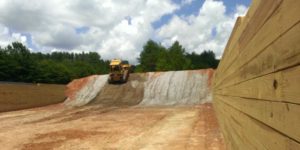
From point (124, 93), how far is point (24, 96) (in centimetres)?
1051

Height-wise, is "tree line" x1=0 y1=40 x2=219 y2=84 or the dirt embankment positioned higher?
"tree line" x1=0 y1=40 x2=219 y2=84

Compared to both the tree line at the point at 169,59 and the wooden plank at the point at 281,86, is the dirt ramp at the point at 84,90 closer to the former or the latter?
the tree line at the point at 169,59

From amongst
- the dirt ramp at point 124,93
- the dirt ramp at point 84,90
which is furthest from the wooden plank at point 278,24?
the dirt ramp at point 84,90

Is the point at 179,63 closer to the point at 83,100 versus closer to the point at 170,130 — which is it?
the point at 83,100

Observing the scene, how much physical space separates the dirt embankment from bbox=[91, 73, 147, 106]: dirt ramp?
4.44m

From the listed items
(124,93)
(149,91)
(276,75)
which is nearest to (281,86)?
(276,75)

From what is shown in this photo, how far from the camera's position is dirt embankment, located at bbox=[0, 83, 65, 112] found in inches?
1045

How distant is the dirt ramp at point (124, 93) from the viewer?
33.4m

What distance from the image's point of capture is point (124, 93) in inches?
1387

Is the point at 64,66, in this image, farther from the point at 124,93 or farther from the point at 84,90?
the point at 124,93

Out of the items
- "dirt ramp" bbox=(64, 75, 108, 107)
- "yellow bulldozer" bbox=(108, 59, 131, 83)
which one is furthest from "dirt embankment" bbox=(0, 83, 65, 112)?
"yellow bulldozer" bbox=(108, 59, 131, 83)

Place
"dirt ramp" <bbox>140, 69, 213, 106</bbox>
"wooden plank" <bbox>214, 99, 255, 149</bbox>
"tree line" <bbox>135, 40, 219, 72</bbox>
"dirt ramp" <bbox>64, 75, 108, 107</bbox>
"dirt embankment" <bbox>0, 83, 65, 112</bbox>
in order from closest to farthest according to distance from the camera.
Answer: "wooden plank" <bbox>214, 99, 255, 149</bbox>, "dirt embankment" <bbox>0, 83, 65, 112</bbox>, "dirt ramp" <bbox>140, 69, 213, 106</bbox>, "dirt ramp" <bbox>64, 75, 108, 107</bbox>, "tree line" <bbox>135, 40, 219, 72</bbox>

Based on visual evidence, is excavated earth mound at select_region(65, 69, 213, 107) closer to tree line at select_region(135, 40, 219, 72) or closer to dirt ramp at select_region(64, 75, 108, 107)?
dirt ramp at select_region(64, 75, 108, 107)

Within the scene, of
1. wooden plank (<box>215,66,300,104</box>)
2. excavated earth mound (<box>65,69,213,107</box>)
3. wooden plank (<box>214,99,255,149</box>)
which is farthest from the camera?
excavated earth mound (<box>65,69,213,107</box>)
